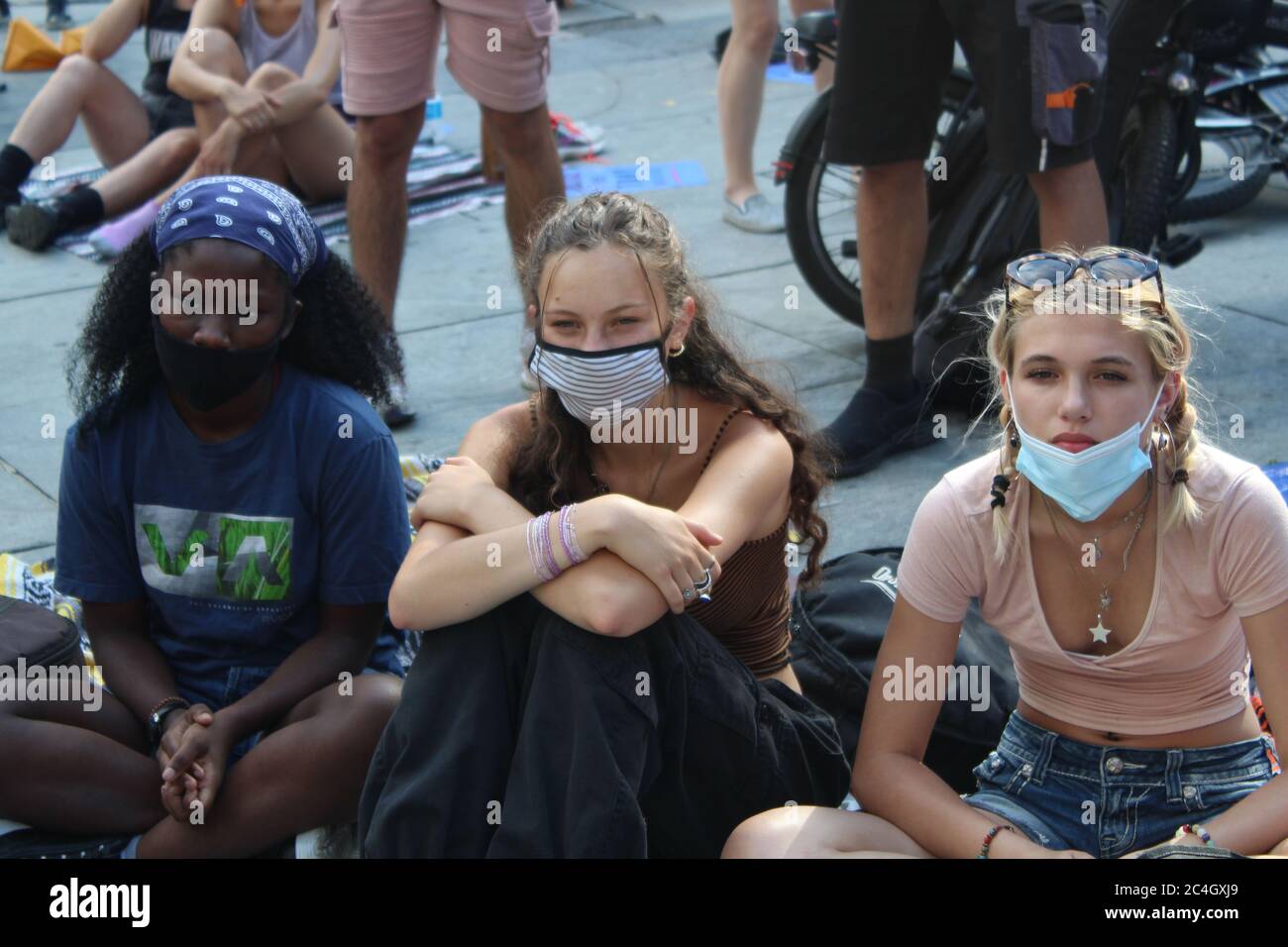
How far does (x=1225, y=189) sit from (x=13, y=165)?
4.69 m

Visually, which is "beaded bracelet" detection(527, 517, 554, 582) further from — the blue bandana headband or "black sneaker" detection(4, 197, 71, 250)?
"black sneaker" detection(4, 197, 71, 250)

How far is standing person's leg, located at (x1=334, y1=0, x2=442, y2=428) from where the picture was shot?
445cm

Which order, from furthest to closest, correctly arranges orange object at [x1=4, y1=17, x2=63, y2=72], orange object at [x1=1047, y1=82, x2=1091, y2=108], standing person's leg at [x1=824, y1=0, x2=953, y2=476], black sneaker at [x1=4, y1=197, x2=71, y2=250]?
orange object at [x1=4, y1=17, x2=63, y2=72]
black sneaker at [x1=4, y1=197, x2=71, y2=250]
standing person's leg at [x1=824, y1=0, x2=953, y2=476]
orange object at [x1=1047, y1=82, x2=1091, y2=108]

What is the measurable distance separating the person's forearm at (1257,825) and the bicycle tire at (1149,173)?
2526 millimetres

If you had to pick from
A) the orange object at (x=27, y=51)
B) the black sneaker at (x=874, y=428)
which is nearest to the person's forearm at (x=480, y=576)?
the black sneaker at (x=874, y=428)

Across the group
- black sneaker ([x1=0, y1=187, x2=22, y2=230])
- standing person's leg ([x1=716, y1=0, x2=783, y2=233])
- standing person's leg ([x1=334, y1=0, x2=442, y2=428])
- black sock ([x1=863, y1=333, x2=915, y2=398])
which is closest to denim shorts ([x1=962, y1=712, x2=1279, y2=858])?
black sock ([x1=863, y1=333, x2=915, y2=398])

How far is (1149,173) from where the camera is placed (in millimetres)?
4477

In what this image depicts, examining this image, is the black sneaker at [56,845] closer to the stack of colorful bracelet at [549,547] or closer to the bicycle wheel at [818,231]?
the stack of colorful bracelet at [549,547]

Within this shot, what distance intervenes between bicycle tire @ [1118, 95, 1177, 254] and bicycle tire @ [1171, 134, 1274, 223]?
1.03 metres

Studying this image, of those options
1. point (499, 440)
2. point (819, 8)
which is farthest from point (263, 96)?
point (499, 440)

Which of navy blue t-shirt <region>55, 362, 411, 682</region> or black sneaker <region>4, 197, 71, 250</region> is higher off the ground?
navy blue t-shirt <region>55, 362, 411, 682</region>

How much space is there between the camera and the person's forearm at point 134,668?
2.76 meters

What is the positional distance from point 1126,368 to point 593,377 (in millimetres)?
846
